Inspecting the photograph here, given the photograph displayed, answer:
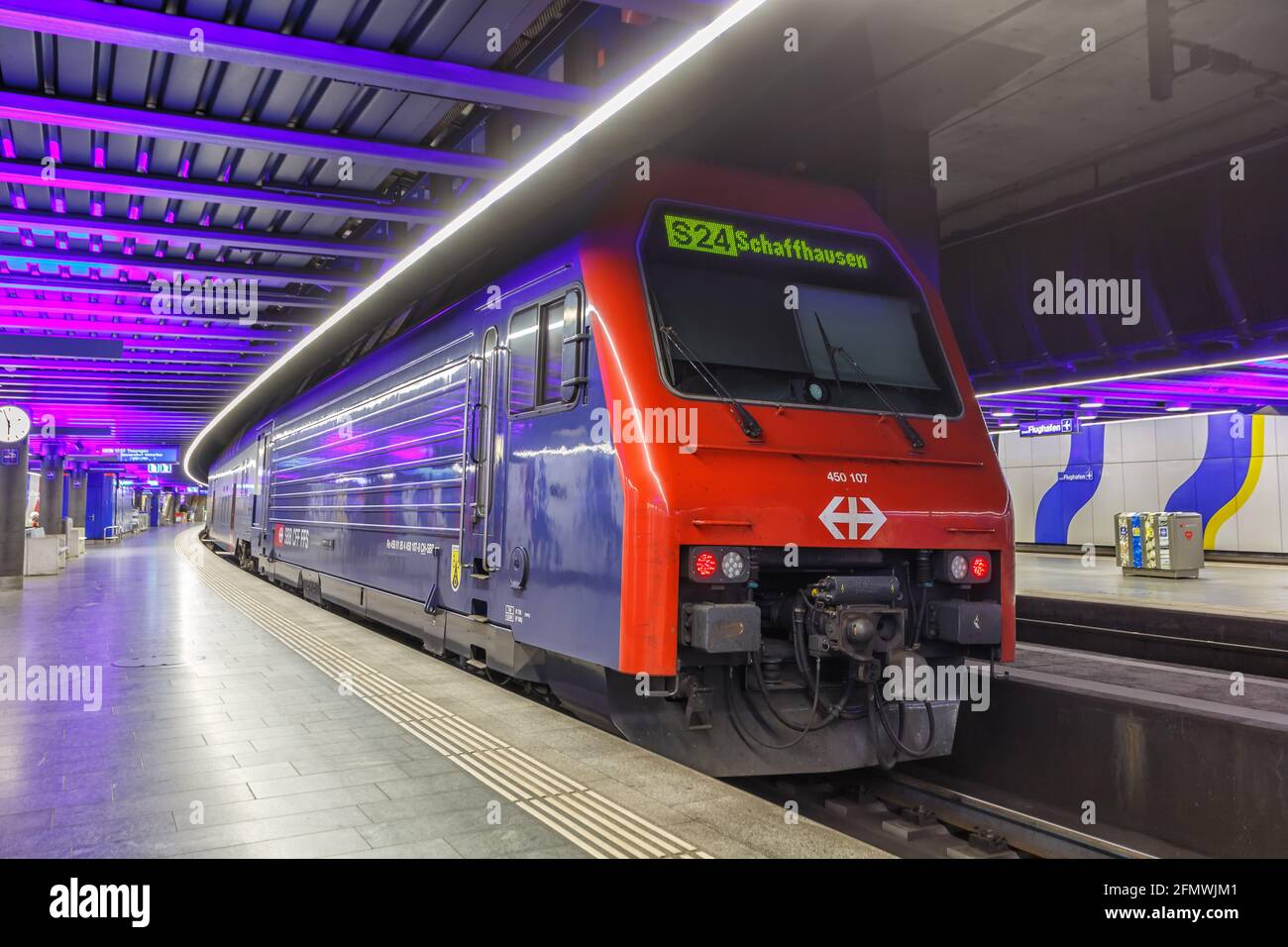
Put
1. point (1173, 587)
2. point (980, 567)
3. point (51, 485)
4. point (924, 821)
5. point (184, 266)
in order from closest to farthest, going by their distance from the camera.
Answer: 1. point (924, 821)
2. point (980, 567)
3. point (184, 266)
4. point (1173, 587)
5. point (51, 485)

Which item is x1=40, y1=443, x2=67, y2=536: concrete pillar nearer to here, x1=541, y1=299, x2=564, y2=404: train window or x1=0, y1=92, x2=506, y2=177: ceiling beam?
x1=0, y1=92, x2=506, y2=177: ceiling beam

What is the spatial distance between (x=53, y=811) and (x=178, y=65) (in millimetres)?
4297

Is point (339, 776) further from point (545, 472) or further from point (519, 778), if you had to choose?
point (545, 472)

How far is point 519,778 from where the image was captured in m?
4.34

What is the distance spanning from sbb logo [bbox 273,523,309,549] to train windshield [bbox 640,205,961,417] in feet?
28.6

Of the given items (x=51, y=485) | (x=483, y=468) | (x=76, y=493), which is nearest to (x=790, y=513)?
(x=483, y=468)

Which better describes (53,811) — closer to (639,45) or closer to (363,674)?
(363,674)

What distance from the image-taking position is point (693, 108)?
5660 millimetres

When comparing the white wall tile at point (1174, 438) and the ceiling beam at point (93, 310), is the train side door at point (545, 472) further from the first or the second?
the white wall tile at point (1174, 438)

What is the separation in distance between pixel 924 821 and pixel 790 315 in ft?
9.36

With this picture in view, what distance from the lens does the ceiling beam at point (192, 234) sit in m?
8.29
